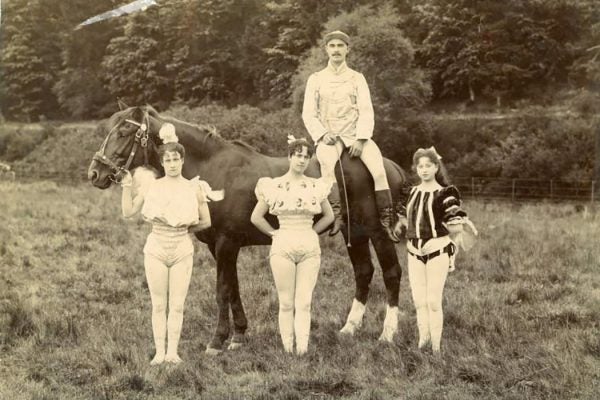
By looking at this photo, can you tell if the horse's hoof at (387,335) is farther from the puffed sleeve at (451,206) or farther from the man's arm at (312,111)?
the man's arm at (312,111)

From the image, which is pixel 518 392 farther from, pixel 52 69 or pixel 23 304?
pixel 52 69

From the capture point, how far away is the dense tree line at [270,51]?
12062 mm

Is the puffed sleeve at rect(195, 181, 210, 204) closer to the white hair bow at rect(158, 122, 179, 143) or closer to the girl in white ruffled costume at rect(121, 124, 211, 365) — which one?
the girl in white ruffled costume at rect(121, 124, 211, 365)

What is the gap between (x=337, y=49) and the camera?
20.7 feet

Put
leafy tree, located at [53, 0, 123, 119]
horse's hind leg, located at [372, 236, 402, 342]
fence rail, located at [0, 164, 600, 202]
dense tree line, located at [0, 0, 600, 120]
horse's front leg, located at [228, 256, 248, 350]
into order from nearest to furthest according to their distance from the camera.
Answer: horse's front leg, located at [228, 256, 248, 350] → horse's hind leg, located at [372, 236, 402, 342] → dense tree line, located at [0, 0, 600, 120] → leafy tree, located at [53, 0, 123, 119] → fence rail, located at [0, 164, 600, 202]

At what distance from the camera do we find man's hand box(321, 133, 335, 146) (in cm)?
641

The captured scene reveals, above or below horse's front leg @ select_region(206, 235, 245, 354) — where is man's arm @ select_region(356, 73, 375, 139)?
above

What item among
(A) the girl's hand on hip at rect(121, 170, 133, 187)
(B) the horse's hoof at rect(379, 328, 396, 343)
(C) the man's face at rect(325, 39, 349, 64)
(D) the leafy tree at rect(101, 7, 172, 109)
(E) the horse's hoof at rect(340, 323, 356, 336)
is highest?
(D) the leafy tree at rect(101, 7, 172, 109)

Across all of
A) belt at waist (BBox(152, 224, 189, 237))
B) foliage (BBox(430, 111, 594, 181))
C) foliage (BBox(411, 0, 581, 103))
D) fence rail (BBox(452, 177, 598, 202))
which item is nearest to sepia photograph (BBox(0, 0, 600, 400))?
belt at waist (BBox(152, 224, 189, 237))

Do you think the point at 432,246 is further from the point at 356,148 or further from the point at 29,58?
the point at 29,58

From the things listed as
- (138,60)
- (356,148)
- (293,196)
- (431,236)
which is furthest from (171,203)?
(138,60)

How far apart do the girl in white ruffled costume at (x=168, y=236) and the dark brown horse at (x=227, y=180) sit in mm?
563

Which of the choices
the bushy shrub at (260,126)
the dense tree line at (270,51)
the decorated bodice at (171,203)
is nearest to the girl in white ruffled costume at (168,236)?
the decorated bodice at (171,203)

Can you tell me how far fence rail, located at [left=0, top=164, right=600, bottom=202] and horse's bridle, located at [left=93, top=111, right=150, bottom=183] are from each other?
1290cm
